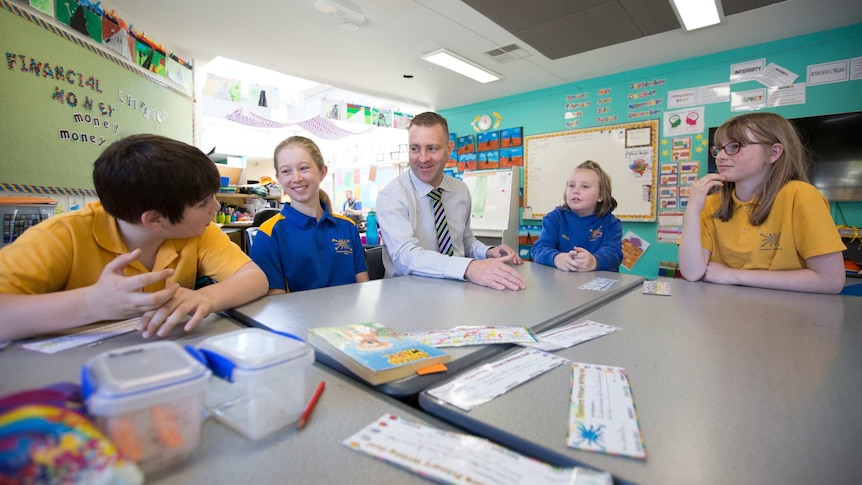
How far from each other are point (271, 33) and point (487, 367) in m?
3.63

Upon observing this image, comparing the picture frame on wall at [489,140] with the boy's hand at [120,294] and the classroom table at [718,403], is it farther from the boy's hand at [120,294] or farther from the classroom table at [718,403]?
the boy's hand at [120,294]

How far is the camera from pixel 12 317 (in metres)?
0.74

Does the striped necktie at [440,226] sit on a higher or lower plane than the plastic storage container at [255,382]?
higher

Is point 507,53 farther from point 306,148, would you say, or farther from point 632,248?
point 306,148

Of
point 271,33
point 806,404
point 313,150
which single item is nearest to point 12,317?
point 313,150

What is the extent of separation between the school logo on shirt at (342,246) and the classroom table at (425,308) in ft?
1.12

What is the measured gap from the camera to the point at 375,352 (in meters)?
0.67

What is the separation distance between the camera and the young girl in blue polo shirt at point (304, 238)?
1538mm

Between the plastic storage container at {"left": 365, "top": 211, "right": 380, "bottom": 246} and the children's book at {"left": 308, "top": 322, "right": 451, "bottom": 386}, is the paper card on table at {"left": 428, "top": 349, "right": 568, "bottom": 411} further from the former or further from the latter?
the plastic storage container at {"left": 365, "top": 211, "right": 380, "bottom": 246}

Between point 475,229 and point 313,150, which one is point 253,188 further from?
point 313,150

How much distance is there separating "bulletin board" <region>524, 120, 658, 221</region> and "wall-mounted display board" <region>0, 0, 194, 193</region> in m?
4.09

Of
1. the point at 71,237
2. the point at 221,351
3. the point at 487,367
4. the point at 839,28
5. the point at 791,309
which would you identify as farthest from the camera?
the point at 839,28

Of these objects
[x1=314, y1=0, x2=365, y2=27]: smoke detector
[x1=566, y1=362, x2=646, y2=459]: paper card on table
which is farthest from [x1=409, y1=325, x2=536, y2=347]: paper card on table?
[x1=314, y1=0, x2=365, y2=27]: smoke detector

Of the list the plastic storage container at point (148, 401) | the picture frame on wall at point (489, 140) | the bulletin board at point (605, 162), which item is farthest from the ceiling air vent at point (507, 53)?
the plastic storage container at point (148, 401)
